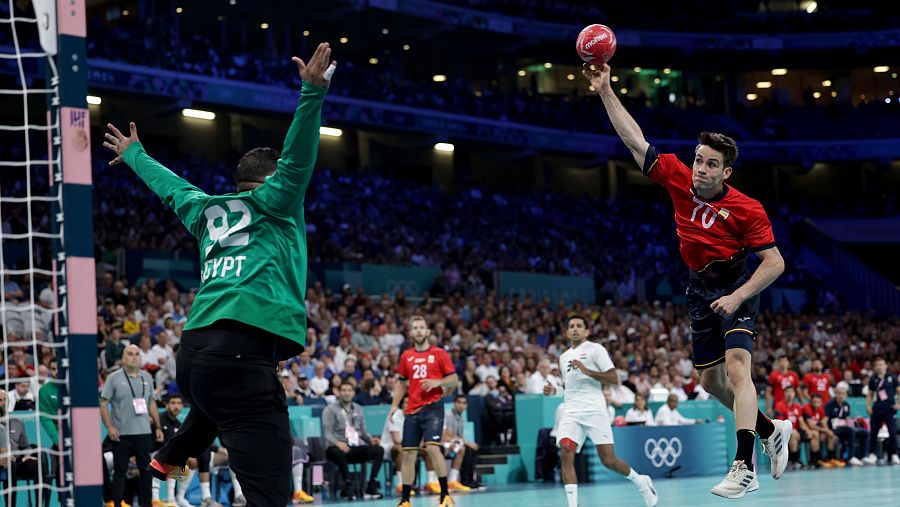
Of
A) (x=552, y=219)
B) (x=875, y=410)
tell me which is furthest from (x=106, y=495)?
(x=552, y=219)

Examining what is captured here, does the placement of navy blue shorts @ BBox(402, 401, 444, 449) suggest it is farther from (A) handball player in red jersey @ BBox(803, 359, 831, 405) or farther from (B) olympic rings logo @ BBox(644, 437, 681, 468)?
(A) handball player in red jersey @ BBox(803, 359, 831, 405)

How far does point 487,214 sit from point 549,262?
11.3ft

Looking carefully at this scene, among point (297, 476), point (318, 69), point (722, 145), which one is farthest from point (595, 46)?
point (297, 476)

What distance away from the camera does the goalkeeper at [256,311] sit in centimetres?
561

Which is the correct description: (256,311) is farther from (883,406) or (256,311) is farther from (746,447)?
(883,406)

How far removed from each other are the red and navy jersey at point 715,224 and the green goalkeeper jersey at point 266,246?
3.70 metres

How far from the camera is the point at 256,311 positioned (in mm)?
5668

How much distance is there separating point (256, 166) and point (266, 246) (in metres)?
0.48

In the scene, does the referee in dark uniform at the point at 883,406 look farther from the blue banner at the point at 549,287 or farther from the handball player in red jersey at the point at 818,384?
the blue banner at the point at 549,287

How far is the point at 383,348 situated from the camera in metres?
24.2

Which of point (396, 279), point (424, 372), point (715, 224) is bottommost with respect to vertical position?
point (424, 372)

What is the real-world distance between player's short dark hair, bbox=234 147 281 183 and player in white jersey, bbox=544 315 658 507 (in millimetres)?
8200

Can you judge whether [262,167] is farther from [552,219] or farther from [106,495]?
[552,219]

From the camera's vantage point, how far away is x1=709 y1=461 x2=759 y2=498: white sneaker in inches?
326
